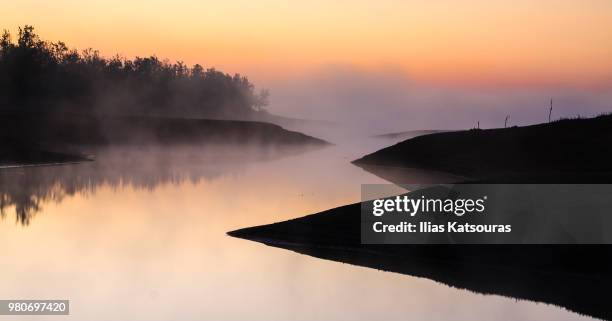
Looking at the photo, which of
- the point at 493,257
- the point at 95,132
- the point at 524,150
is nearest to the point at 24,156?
the point at 95,132

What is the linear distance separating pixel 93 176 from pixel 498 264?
64755 millimetres

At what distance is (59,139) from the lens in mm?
149625

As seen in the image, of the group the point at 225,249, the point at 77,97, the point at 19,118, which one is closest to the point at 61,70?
the point at 77,97

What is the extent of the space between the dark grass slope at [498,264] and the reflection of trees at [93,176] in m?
23.8

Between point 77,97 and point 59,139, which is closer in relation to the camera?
point 59,139

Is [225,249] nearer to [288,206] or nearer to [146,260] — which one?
[146,260]

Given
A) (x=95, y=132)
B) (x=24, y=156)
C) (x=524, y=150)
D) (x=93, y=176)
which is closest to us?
(x=524, y=150)

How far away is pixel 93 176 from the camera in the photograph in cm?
8575

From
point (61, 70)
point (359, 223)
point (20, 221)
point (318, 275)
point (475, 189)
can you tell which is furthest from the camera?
point (61, 70)

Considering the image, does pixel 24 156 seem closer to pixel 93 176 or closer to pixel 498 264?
pixel 93 176

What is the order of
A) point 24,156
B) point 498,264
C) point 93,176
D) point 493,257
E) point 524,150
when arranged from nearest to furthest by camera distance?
1. point 498,264
2. point 493,257
3. point 524,150
4. point 93,176
5. point 24,156

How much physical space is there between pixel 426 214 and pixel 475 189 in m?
2.93

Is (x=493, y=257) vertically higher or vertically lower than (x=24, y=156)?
lower

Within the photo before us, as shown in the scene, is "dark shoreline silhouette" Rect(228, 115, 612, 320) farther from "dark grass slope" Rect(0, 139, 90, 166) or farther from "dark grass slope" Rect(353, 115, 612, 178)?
"dark grass slope" Rect(0, 139, 90, 166)
